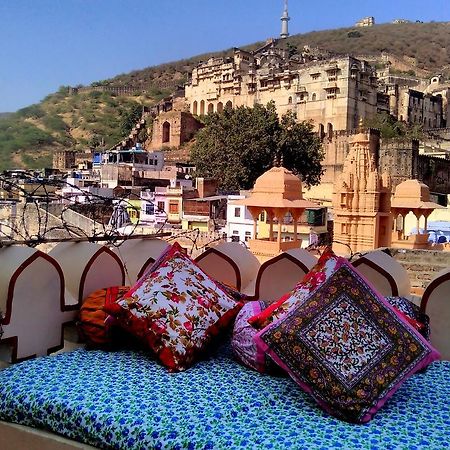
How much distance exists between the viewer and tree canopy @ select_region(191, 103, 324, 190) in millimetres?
25641

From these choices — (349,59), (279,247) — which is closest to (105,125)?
(349,59)

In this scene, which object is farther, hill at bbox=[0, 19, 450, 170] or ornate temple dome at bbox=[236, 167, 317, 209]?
hill at bbox=[0, 19, 450, 170]

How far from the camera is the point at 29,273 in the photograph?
3.11 meters

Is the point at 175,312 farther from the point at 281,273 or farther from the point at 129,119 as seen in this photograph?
the point at 129,119

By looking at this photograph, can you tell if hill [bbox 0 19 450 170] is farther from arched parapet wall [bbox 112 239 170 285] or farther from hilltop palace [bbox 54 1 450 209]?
arched parapet wall [bbox 112 239 170 285]

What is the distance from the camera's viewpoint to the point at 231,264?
398 centimetres

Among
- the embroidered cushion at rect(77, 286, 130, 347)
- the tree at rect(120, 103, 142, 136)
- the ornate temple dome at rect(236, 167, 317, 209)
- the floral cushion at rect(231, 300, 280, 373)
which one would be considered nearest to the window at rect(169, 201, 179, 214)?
the ornate temple dome at rect(236, 167, 317, 209)

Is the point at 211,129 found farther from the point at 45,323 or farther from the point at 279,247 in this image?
the point at 45,323

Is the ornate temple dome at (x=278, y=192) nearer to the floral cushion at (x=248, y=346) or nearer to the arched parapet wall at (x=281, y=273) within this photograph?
the arched parapet wall at (x=281, y=273)

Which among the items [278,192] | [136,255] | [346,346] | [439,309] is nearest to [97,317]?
[136,255]

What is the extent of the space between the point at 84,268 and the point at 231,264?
3.39 ft

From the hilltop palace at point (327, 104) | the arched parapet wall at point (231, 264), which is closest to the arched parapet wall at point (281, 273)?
the arched parapet wall at point (231, 264)

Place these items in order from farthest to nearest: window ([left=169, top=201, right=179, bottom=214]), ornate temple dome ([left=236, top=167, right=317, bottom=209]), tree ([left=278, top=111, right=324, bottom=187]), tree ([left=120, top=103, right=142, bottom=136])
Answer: tree ([left=120, top=103, right=142, bottom=136]) < tree ([left=278, top=111, right=324, bottom=187]) < window ([left=169, top=201, right=179, bottom=214]) < ornate temple dome ([left=236, top=167, right=317, bottom=209])

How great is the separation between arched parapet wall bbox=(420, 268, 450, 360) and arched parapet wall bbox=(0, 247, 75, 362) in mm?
2101
